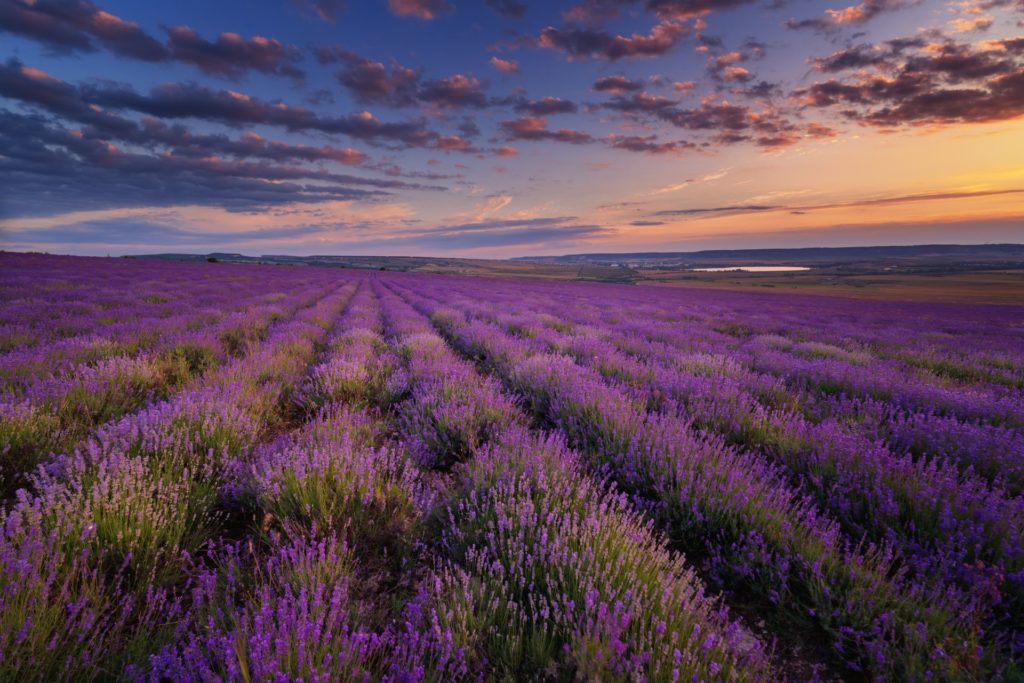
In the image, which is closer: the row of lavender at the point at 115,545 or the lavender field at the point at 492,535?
the row of lavender at the point at 115,545

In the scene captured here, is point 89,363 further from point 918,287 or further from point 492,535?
point 918,287

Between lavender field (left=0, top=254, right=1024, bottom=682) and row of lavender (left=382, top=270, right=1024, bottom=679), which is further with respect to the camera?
row of lavender (left=382, top=270, right=1024, bottom=679)

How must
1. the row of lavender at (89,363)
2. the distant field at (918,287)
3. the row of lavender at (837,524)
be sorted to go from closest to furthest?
the row of lavender at (837,524) → the row of lavender at (89,363) → the distant field at (918,287)

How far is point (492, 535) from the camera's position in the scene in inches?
81.6

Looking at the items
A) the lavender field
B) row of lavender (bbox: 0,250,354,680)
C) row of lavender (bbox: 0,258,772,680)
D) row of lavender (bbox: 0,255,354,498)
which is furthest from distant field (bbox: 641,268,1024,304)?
row of lavender (bbox: 0,255,354,498)

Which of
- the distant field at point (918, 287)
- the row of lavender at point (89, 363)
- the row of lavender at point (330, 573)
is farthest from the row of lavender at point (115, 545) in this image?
the distant field at point (918, 287)

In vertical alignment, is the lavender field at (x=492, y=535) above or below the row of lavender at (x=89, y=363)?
below

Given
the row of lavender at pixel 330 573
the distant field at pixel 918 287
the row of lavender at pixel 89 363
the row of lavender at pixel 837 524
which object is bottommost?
the distant field at pixel 918 287

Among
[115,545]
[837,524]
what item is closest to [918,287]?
[837,524]

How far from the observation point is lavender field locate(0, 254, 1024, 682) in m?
1.47

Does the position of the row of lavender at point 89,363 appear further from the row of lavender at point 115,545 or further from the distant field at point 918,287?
the distant field at point 918,287

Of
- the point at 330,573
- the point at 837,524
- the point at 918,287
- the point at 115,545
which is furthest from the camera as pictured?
the point at 918,287

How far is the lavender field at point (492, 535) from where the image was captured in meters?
1.47

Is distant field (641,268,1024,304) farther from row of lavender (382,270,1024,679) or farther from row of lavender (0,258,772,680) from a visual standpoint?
row of lavender (0,258,772,680)
